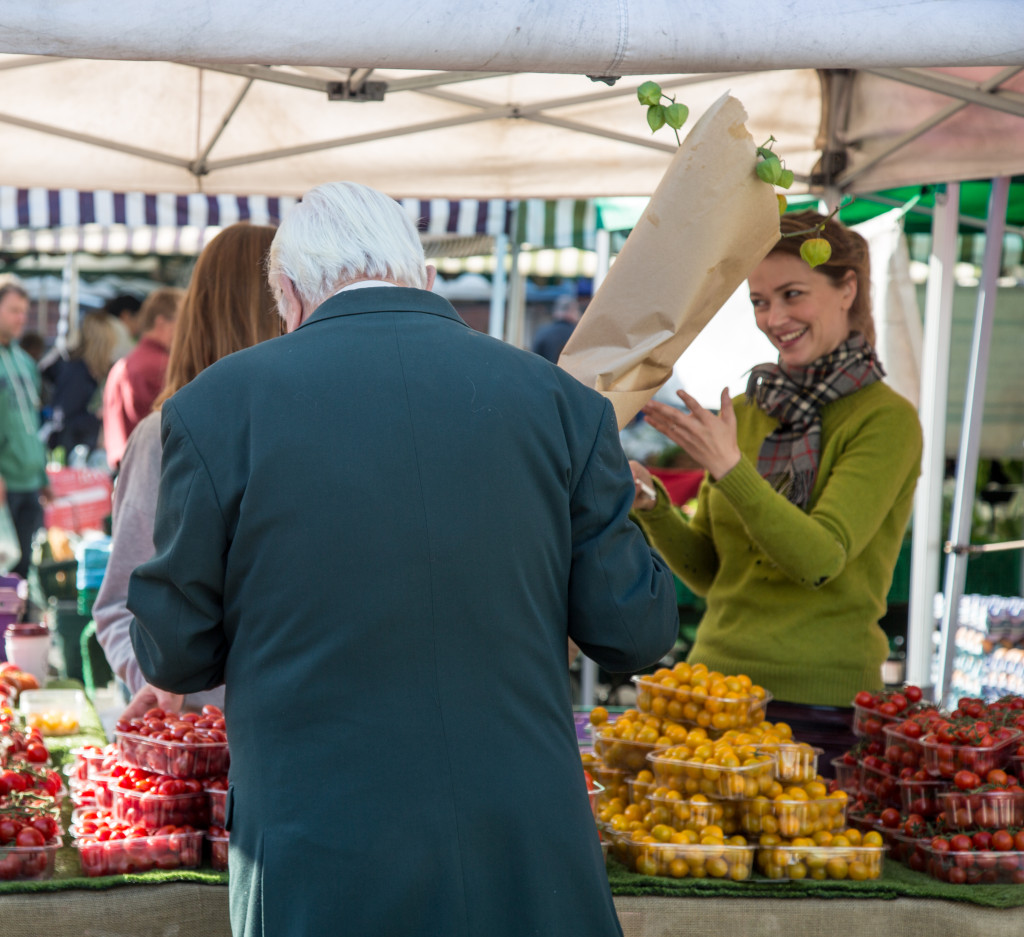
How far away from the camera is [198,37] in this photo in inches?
61.3

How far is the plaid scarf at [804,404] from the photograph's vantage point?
259 centimetres

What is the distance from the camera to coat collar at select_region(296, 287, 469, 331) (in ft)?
4.85

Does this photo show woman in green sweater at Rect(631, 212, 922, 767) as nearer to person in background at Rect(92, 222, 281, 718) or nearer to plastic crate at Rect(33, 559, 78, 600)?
person in background at Rect(92, 222, 281, 718)

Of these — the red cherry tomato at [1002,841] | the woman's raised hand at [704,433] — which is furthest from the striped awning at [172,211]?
the red cherry tomato at [1002,841]

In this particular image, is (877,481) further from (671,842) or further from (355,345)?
(355,345)

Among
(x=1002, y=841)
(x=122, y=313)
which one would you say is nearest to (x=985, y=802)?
(x=1002, y=841)

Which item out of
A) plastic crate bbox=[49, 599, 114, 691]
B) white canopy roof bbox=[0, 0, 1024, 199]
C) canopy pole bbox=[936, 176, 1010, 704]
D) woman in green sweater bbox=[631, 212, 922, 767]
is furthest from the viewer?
plastic crate bbox=[49, 599, 114, 691]

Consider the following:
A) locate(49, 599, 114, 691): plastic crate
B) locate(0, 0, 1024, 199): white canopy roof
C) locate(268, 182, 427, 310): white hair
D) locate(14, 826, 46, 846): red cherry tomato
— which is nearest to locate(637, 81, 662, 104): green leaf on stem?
locate(0, 0, 1024, 199): white canopy roof

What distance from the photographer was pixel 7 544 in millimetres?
7621

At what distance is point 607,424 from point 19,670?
2485 mm

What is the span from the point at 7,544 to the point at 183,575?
6.80 m

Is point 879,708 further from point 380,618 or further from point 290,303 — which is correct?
point 290,303

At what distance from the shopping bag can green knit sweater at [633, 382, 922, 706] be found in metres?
5.58

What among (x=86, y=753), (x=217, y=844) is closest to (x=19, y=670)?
(x=86, y=753)
